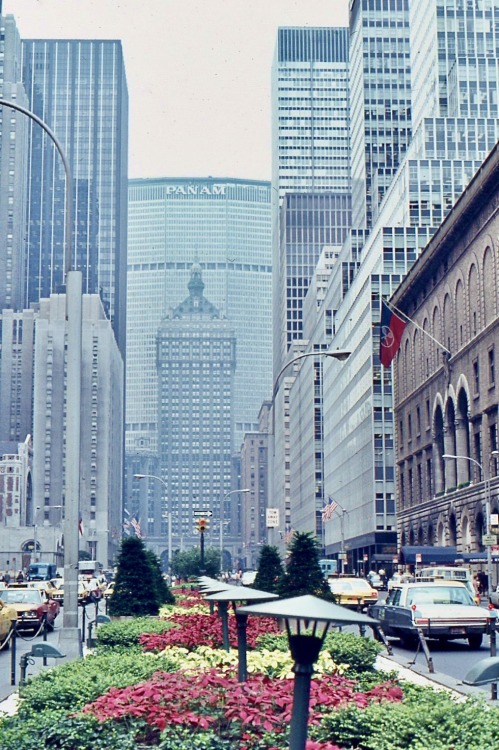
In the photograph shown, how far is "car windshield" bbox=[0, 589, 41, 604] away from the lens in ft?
138

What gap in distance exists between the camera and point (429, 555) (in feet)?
244

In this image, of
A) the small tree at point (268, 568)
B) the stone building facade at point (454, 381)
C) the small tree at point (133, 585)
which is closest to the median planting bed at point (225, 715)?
the small tree at point (133, 585)

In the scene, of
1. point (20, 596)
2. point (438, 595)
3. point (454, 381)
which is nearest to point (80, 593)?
point (20, 596)

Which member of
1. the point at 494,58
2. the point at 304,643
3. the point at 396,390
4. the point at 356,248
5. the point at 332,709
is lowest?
the point at 332,709

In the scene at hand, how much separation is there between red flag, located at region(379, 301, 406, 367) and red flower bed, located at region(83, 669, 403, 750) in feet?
227

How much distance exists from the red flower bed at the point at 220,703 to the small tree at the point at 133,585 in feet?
71.7

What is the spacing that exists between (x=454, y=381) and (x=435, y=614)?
58.1 metres

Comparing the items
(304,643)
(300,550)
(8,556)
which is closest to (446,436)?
(300,550)

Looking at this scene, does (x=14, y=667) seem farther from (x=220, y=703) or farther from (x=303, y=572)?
(x=220, y=703)

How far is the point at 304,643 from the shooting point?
297 inches

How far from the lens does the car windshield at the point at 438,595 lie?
29.9m

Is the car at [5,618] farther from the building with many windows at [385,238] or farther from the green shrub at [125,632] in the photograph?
the building with many windows at [385,238]

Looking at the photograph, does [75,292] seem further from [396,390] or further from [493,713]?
[396,390]

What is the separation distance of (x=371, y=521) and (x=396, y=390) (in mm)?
14652
